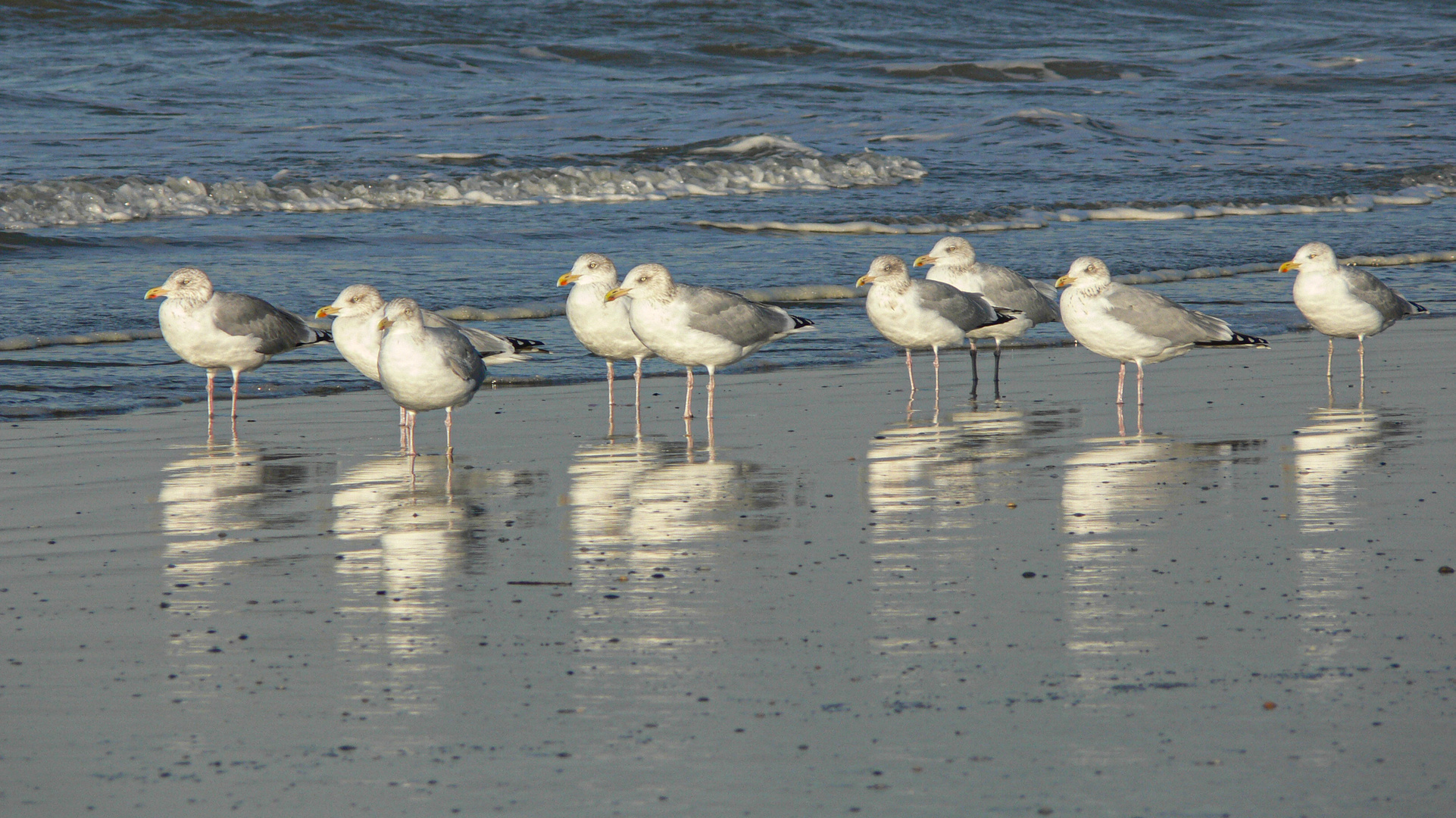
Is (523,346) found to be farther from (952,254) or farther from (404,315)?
(952,254)

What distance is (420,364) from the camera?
834 centimetres

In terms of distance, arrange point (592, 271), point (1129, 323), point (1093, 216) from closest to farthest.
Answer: point (1129, 323) → point (592, 271) → point (1093, 216)

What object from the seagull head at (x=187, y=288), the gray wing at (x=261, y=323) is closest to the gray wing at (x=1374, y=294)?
the gray wing at (x=261, y=323)

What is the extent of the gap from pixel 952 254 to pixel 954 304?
1263mm

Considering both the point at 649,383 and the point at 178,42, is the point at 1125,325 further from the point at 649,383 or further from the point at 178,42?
the point at 178,42

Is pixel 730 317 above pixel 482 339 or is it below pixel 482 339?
above

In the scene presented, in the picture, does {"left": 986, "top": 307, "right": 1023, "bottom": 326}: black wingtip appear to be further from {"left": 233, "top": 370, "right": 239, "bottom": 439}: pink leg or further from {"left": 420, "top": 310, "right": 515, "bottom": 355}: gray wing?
{"left": 233, "top": 370, "right": 239, "bottom": 439}: pink leg

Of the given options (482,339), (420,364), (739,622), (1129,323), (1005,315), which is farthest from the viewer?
(1005,315)

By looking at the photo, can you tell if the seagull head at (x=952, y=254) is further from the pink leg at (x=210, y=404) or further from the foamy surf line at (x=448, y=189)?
the foamy surf line at (x=448, y=189)

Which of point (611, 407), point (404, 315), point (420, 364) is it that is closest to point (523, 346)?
point (611, 407)

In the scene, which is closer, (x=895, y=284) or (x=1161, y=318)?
(x=1161, y=318)

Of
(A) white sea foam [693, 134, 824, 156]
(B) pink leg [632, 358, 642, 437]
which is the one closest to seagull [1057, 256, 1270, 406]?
(B) pink leg [632, 358, 642, 437]

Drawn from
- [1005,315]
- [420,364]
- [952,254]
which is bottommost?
[420,364]

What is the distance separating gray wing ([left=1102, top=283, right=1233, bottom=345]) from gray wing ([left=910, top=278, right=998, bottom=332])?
975 millimetres
